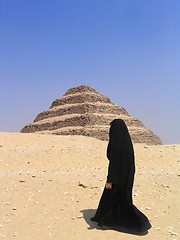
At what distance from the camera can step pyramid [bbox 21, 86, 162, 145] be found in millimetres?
38312

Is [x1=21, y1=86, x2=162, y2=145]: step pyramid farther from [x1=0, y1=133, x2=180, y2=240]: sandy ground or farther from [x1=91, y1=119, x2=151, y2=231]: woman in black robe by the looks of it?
[x1=91, y1=119, x2=151, y2=231]: woman in black robe

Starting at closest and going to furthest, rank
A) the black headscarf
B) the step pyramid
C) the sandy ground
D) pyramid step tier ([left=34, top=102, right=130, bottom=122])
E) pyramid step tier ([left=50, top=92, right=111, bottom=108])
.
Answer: the sandy ground → the black headscarf → the step pyramid → pyramid step tier ([left=34, top=102, right=130, bottom=122]) → pyramid step tier ([left=50, top=92, right=111, bottom=108])

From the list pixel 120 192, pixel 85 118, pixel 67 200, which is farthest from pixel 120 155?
pixel 85 118

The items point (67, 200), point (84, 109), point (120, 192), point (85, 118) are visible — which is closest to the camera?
point (120, 192)

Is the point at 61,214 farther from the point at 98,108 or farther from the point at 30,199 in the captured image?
the point at 98,108

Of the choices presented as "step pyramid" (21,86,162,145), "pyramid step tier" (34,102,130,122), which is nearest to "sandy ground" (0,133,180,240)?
"step pyramid" (21,86,162,145)

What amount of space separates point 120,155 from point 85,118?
32.9 meters

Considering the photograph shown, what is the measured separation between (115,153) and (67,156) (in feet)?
25.3

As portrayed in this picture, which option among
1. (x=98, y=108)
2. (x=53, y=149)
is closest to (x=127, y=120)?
(x=98, y=108)

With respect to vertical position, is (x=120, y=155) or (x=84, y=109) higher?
(x=84, y=109)

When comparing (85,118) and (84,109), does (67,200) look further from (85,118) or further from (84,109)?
(84,109)

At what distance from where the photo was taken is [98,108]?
143ft

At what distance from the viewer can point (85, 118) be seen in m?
39.8

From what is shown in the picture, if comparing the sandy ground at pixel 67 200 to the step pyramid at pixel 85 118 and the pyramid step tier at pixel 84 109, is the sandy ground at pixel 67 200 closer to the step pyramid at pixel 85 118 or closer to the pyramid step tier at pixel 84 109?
the step pyramid at pixel 85 118
